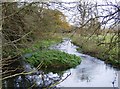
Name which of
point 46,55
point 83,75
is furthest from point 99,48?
point 83,75

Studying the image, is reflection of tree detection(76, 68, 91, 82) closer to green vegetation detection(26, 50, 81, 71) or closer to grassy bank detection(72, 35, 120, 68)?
green vegetation detection(26, 50, 81, 71)

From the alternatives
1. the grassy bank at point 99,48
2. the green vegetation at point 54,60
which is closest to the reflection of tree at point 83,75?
the green vegetation at point 54,60

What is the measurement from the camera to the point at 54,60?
6.08ft

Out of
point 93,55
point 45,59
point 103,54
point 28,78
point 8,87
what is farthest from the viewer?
point 8,87

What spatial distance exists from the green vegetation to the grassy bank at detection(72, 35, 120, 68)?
22 cm

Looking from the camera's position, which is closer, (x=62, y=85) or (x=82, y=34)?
(x=82, y=34)

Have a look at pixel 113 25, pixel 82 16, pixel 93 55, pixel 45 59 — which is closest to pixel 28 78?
pixel 45 59

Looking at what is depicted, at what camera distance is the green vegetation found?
1670 mm

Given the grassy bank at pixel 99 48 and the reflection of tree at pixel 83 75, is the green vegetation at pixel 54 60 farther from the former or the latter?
the grassy bank at pixel 99 48

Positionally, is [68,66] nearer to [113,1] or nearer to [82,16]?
[82,16]

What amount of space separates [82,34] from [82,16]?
15 cm

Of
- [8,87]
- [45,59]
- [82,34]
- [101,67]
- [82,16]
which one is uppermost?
[82,16]

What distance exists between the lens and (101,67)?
A: 190 centimetres

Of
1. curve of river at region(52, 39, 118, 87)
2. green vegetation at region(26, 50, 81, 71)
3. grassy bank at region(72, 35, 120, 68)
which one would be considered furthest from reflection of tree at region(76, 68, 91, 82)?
grassy bank at region(72, 35, 120, 68)
